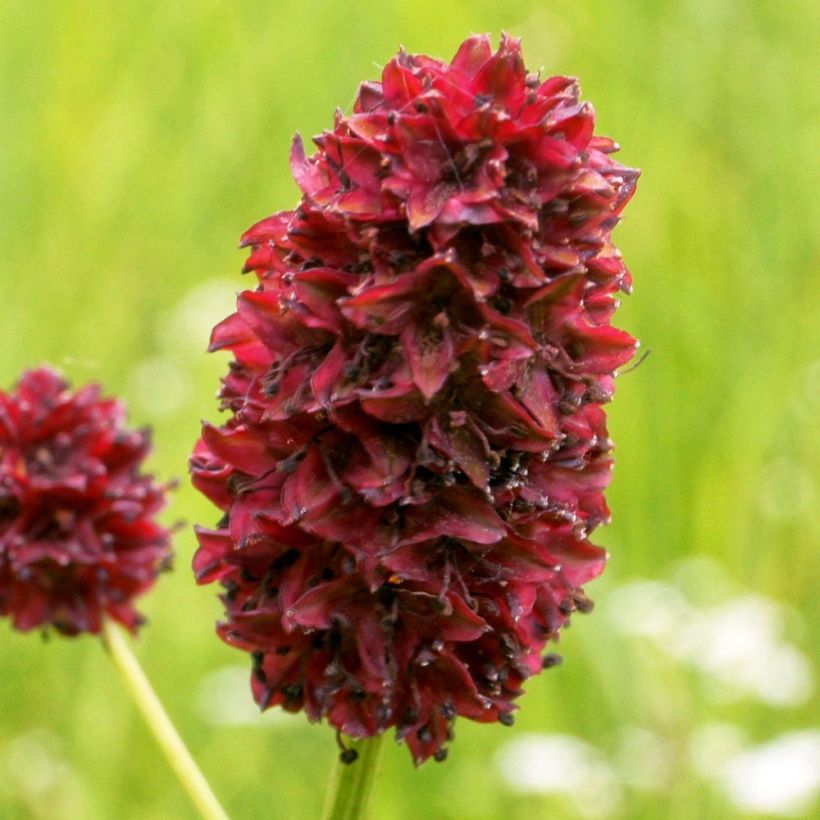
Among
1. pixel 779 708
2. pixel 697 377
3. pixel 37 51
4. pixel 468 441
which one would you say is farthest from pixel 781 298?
pixel 468 441

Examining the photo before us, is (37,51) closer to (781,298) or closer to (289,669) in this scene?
(781,298)

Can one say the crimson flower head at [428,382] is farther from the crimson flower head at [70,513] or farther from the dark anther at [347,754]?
the crimson flower head at [70,513]

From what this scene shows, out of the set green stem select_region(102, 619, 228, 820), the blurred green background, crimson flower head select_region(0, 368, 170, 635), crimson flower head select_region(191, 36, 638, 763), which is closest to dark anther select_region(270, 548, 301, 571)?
crimson flower head select_region(191, 36, 638, 763)

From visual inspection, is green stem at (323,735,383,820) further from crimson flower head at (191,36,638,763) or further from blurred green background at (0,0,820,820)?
blurred green background at (0,0,820,820)

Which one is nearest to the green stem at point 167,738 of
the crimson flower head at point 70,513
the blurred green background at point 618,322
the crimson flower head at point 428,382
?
the crimson flower head at point 70,513

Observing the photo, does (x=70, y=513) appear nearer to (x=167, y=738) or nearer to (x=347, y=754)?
(x=167, y=738)

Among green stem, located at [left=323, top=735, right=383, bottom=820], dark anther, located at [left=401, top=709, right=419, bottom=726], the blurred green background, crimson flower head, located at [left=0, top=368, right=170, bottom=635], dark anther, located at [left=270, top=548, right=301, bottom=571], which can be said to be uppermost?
the blurred green background
